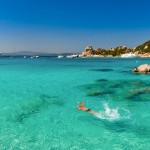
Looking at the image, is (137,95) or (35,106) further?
(137,95)

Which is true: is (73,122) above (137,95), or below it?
below

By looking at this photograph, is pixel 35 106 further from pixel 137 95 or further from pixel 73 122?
pixel 137 95

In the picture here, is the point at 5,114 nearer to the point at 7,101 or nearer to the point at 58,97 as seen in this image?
the point at 7,101

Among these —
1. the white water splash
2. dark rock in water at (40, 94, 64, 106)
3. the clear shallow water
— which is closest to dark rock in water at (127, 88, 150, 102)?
the clear shallow water

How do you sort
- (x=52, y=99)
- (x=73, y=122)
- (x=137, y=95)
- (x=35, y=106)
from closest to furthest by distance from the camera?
(x=73, y=122) → (x=35, y=106) → (x=52, y=99) → (x=137, y=95)

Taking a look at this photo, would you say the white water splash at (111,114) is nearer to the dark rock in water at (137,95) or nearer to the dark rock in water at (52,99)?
the dark rock in water at (137,95)

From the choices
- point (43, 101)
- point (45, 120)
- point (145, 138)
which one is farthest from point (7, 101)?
point (145, 138)

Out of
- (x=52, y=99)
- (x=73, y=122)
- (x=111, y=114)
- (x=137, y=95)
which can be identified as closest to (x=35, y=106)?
(x=52, y=99)

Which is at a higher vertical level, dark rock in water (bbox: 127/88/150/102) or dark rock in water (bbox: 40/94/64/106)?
dark rock in water (bbox: 40/94/64/106)

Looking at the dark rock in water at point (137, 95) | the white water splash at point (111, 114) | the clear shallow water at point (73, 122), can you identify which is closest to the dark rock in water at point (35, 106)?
the clear shallow water at point (73, 122)

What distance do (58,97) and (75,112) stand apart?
7438 millimetres

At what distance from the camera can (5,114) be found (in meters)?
23.3

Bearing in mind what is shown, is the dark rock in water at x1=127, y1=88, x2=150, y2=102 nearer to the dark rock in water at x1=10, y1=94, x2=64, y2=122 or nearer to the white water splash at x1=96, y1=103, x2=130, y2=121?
the white water splash at x1=96, y1=103, x2=130, y2=121

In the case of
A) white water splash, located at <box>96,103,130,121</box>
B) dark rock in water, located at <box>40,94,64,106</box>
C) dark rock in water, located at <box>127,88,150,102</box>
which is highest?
dark rock in water, located at <box>40,94,64,106</box>
